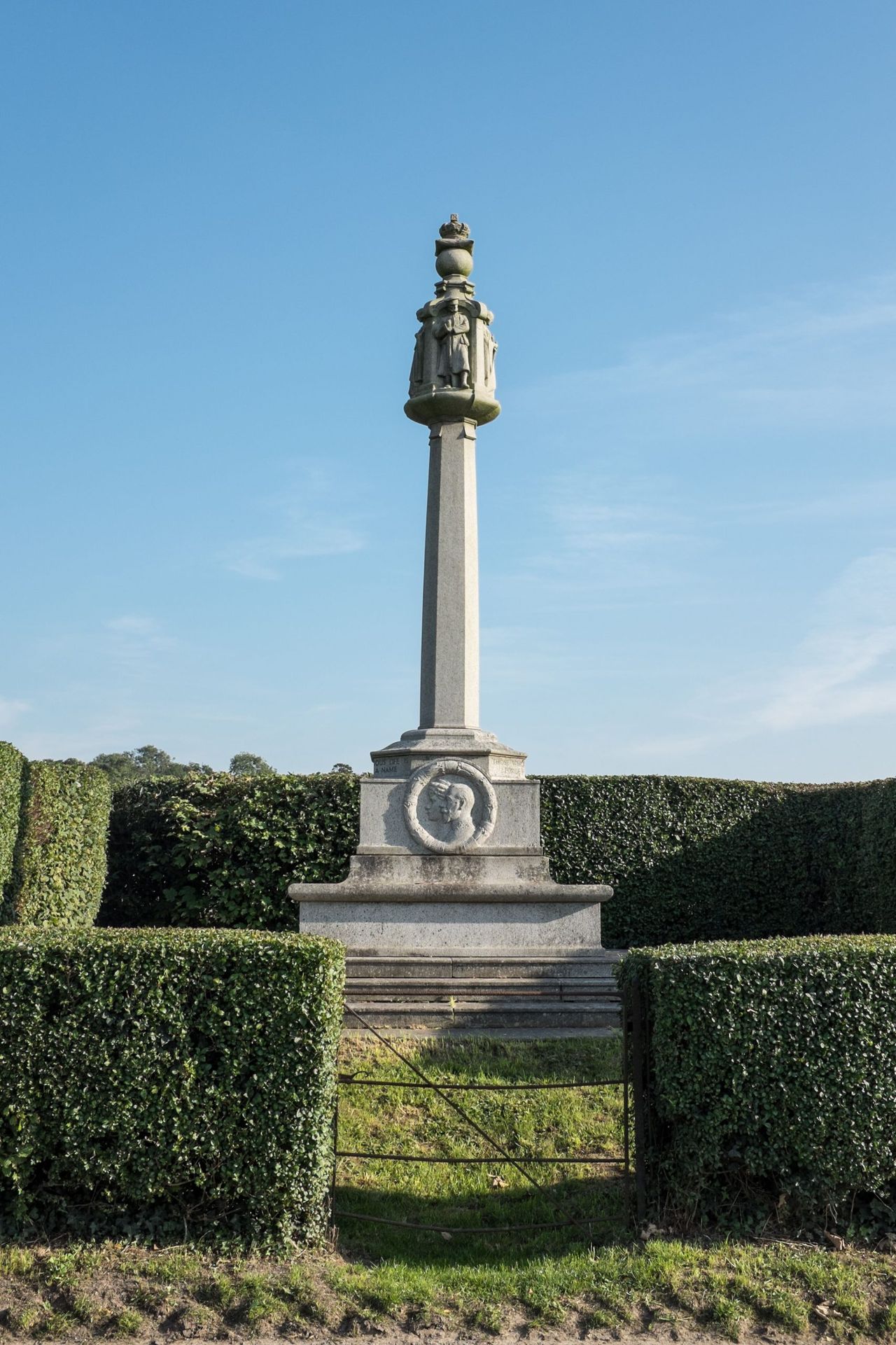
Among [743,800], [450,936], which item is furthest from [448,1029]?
[743,800]

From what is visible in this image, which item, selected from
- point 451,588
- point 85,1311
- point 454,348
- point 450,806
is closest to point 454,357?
point 454,348

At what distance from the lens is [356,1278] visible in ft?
19.2

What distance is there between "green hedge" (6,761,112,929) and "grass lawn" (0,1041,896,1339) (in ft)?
21.3

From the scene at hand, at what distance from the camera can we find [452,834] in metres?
12.5

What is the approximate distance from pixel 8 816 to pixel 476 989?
5083mm

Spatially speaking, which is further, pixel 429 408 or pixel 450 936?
pixel 429 408

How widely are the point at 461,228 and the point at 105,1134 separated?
11507mm

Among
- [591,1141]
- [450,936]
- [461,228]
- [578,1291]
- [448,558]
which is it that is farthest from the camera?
[461,228]

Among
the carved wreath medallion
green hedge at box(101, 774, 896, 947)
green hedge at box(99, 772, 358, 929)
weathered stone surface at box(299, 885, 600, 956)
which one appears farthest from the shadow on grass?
green hedge at box(101, 774, 896, 947)

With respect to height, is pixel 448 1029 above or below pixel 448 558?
below

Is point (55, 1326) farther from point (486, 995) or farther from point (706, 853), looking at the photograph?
point (706, 853)

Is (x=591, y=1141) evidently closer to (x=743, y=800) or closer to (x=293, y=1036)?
(x=293, y=1036)

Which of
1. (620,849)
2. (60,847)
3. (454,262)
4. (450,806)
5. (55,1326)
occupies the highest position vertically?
(454,262)

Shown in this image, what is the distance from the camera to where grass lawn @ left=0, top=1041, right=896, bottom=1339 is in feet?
18.3
